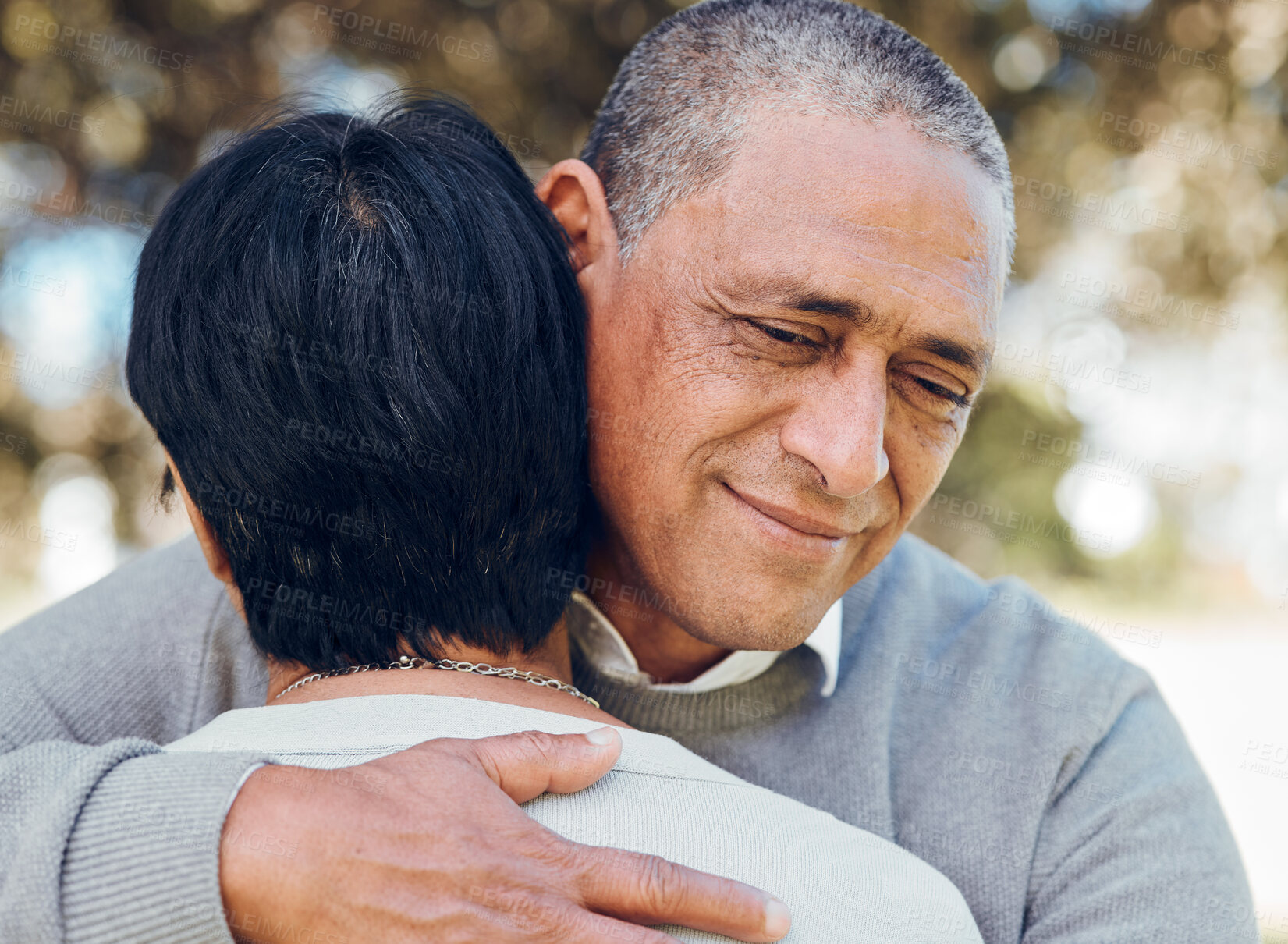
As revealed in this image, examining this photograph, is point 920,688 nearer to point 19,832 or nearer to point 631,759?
point 631,759

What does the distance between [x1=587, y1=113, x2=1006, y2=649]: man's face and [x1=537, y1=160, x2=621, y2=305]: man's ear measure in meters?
0.06

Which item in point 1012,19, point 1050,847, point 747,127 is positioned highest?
point 1012,19

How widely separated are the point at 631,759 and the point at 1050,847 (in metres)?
1.04

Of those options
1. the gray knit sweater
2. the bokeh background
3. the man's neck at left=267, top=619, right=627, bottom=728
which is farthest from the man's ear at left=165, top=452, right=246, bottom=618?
the bokeh background

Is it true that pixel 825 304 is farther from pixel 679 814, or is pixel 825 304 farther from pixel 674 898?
pixel 674 898

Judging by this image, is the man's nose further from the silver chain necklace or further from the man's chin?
the silver chain necklace

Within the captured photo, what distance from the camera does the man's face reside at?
1.60 m

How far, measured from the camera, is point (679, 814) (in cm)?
127

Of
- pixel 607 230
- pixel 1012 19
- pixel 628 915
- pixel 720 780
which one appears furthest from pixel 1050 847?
pixel 1012 19

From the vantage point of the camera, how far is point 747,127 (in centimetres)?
174

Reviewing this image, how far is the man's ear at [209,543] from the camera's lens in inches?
58.3

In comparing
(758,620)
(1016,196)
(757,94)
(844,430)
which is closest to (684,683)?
(758,620)

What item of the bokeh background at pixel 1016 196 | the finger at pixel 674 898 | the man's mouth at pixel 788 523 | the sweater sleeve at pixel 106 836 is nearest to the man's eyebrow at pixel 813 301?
the man's mouth at pixel 788 523

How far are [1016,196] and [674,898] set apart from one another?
4.93m
